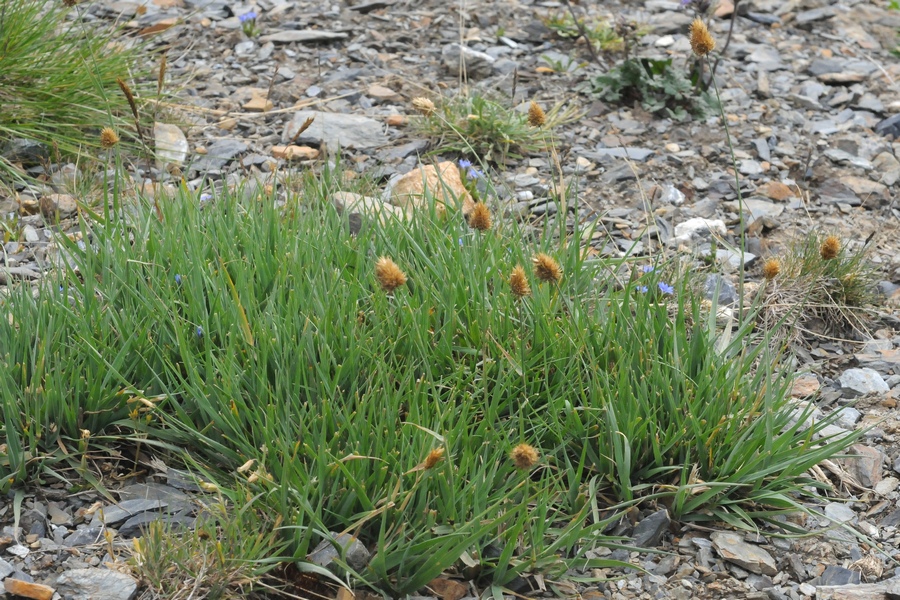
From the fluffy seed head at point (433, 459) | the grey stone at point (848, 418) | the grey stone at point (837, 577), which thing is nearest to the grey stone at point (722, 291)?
the grey stone at point (848, 418)

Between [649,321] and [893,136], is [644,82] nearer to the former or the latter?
A: [893,136]

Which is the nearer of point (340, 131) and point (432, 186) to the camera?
point (432, 186)

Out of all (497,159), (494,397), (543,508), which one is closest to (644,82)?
(497,159)

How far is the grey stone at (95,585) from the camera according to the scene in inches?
79.1

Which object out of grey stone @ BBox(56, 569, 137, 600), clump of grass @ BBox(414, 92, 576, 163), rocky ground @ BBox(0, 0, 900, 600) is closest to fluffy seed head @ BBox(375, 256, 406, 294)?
rocky ground @ BBox(0, 0, 900, 600)

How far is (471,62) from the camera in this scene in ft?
15.9

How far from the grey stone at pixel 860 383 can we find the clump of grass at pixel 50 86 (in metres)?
2.83

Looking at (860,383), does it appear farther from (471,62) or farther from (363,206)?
(471,62)

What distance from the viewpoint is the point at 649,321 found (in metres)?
2.64

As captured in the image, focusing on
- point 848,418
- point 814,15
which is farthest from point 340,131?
point 814,15

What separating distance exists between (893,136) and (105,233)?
366 centimetres

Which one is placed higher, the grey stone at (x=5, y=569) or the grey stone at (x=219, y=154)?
the grey stone at (x=219, y=154)

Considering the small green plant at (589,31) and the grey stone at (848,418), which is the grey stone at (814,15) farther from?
the grey stone at (848,418)

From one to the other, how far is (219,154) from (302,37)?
4.27 feet
